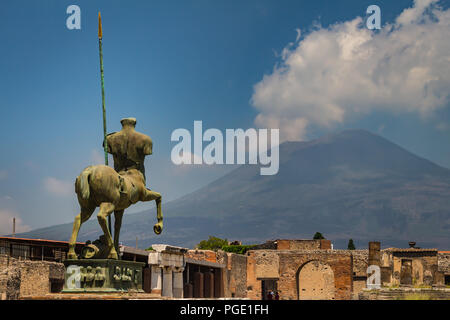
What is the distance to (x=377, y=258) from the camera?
44.2m

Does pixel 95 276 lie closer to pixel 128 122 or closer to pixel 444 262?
pixel 128 122

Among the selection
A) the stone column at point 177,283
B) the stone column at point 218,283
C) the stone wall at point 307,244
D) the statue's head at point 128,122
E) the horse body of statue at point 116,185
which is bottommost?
the stone column at point 218,283

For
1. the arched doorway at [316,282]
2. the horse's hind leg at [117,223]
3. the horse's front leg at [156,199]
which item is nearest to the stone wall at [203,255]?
the arched doorway at [316,282]

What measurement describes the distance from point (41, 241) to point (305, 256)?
93.6ft

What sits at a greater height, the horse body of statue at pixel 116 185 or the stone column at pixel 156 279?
the horse body of statue at pixel 116 185

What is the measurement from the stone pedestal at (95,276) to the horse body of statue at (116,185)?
0.22 metres

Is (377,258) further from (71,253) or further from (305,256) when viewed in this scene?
(71,253)

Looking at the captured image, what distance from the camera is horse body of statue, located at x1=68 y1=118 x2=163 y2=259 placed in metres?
11.8

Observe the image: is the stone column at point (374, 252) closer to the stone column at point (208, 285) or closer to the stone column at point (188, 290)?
the stone column at point (208, 285)

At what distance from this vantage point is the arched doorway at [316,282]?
6744 centimetres

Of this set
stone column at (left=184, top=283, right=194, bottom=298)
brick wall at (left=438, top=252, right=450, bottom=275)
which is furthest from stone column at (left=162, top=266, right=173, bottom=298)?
brick wall at (left=438, top=252, right=450, bottom=275)
